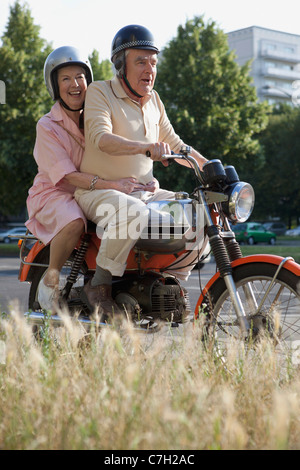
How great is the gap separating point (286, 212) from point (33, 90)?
30.3m

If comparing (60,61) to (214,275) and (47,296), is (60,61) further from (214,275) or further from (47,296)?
(214,275)

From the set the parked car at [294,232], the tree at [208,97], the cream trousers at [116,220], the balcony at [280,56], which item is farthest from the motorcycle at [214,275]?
the balcony at [280,56]

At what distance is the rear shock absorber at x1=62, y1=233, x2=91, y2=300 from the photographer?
4.51 metres

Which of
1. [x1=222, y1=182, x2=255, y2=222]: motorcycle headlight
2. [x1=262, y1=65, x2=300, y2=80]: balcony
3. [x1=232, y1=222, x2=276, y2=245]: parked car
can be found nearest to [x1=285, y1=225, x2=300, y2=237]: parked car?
[x1=232, y1=222, x2=276, y2=245]: parked car

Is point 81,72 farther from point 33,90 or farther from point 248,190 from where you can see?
point 33,90

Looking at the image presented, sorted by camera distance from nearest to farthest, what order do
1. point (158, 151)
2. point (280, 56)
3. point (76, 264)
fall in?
point (158, 151) < point (76, 264) < point (280, 56)

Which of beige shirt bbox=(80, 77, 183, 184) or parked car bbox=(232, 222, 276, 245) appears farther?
parked car bbox=(232, 222, 276, 245)

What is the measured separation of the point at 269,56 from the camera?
3723 inches

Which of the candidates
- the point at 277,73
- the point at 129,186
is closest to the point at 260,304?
the point at 129,186

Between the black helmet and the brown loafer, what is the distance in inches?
59.9

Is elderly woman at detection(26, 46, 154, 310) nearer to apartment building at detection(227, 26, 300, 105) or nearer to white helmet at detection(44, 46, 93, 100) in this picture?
white helmet at detection(44, 46, 93, 100)

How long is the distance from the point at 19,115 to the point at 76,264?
2582cm

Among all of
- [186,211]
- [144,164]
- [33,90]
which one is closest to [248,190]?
[186,211]

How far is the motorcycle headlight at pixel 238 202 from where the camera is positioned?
3.94m
